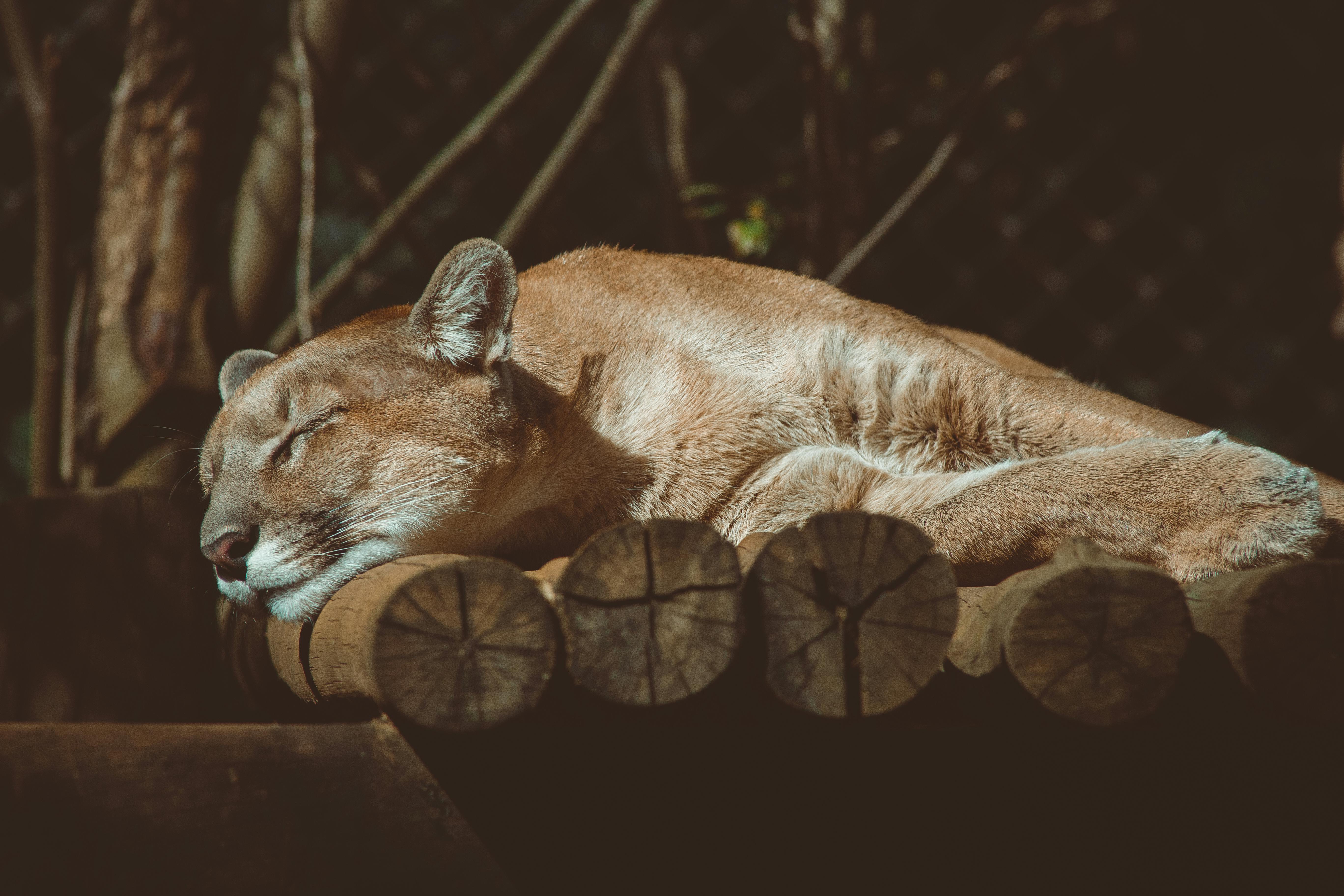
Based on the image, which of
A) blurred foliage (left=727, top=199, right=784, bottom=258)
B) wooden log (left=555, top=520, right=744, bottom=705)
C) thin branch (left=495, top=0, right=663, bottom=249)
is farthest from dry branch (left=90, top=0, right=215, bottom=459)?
wooden log (left=555, top=520, right=744, bottom=705)

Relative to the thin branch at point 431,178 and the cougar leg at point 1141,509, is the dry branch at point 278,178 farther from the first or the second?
the cougar leg at point 1141,509

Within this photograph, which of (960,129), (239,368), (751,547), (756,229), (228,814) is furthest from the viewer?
(960,129)

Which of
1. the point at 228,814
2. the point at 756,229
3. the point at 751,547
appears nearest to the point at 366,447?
the point at 751,547

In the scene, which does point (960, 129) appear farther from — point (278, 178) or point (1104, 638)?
point (1104, 638)

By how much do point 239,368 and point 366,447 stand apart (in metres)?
0.66

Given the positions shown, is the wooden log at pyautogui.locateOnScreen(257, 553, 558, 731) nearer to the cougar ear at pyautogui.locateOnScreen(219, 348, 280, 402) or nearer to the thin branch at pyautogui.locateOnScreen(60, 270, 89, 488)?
the cougar ear at pyautogui.locateOnScreen(219, 348, 280, 402)

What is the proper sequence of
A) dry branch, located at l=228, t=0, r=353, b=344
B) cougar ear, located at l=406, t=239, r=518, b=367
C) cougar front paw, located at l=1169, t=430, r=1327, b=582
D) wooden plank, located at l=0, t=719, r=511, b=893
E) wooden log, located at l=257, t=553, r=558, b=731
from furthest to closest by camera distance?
dry branch, located at l=228, t=0, r=353, b=344 → cougar ear, located at l=406, t=239, r=518, b=367 → cougar front paw, located at l=1169, t=430, r=1327, b=582 → wooden log, located at l=257, t=553, r=558, b=731 → wooden plank, located at l=0, t=719, r=511, b=893

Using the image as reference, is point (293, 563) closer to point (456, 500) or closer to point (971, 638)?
point (456, 500)

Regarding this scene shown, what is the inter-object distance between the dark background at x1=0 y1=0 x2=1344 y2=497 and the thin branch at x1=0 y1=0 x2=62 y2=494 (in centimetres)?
65

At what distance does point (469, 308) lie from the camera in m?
2.47

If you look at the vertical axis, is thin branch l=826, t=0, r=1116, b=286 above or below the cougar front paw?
above

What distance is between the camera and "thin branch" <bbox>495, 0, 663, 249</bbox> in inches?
148

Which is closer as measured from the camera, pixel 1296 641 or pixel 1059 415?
pixel 1296 641

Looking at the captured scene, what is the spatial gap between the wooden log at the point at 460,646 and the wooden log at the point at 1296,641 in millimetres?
1020
